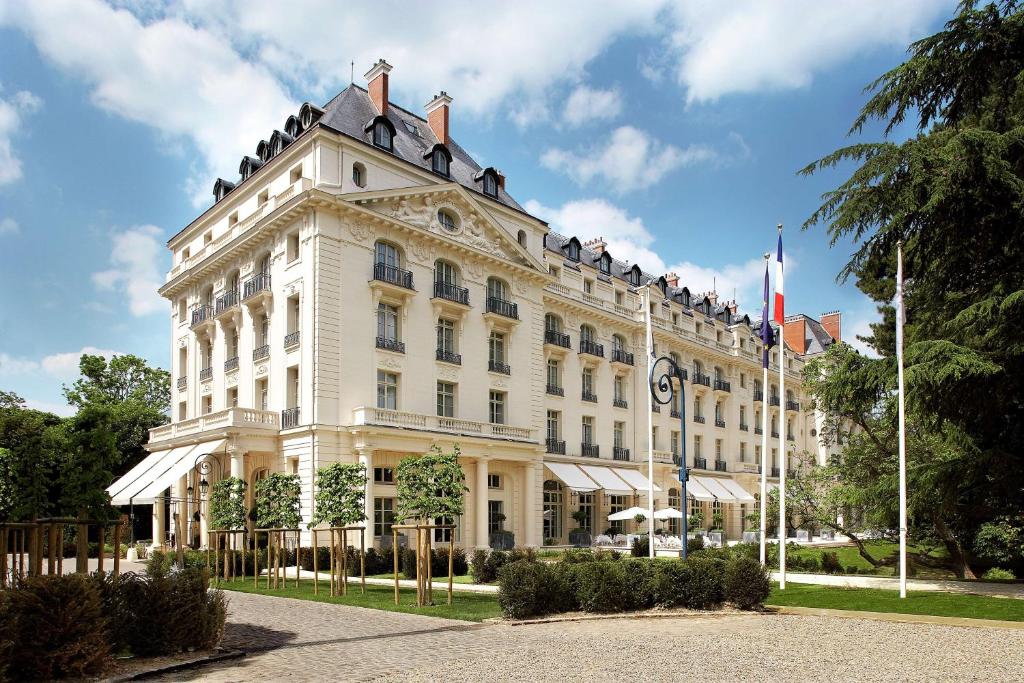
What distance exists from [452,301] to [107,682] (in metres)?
27.5

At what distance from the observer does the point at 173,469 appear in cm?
3347

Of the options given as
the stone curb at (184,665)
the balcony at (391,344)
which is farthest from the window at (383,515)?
the stone curb at (184,665)

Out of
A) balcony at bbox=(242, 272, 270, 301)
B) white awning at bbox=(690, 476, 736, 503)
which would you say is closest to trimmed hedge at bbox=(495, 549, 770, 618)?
balcony at bbox=(242, 272, 270, 301)

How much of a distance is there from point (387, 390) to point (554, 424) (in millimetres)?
12471

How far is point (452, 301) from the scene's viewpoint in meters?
36.4

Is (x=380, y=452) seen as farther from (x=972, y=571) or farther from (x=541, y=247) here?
(x=972, y=571)

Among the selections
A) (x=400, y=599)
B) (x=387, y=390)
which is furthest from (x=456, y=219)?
(x=400, y=599)

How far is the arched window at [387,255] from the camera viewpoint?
34.7 m

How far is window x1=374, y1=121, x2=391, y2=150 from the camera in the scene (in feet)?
115

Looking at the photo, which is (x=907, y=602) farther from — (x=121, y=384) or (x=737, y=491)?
(x=121, y=384)

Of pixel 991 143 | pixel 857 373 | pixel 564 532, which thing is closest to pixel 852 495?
pixel 857 373

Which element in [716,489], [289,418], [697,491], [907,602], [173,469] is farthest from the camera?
[716,489]

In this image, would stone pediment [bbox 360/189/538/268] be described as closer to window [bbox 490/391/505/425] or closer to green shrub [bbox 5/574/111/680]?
window [bbox 490/391/505/425]

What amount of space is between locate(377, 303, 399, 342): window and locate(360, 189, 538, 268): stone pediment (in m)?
3.60
